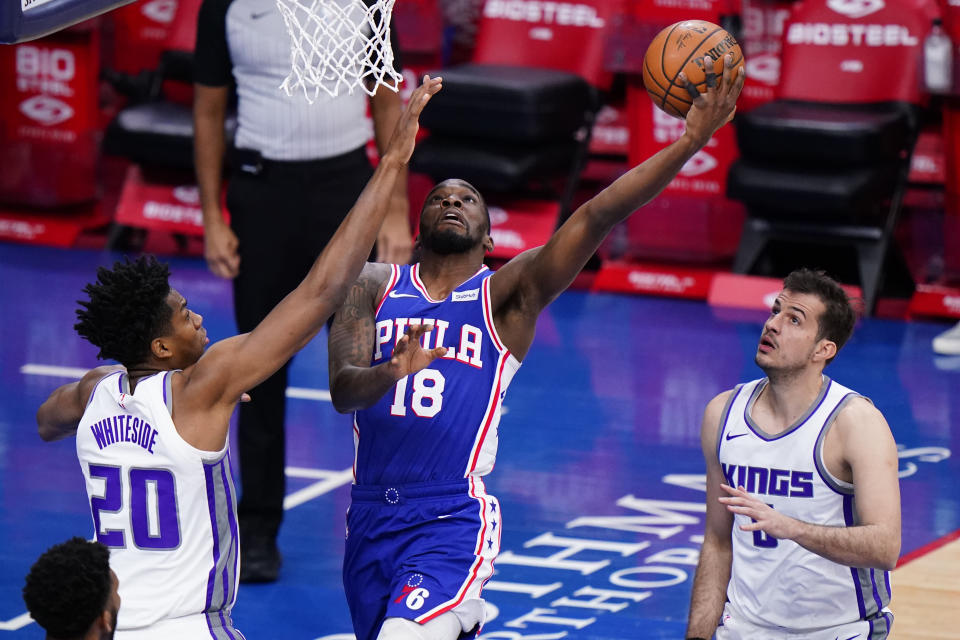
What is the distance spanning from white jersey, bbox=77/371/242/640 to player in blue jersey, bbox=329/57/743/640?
652 millimetres

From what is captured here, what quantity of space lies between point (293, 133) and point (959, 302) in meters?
5.80

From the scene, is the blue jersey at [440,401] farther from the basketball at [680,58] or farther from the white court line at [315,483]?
the white court line at [315,483]

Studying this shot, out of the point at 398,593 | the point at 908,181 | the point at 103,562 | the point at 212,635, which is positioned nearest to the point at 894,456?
the point at 398,593

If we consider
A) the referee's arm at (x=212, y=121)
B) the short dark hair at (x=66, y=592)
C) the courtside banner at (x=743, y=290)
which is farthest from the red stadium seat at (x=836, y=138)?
the short dark hair at (x=66, y=592)

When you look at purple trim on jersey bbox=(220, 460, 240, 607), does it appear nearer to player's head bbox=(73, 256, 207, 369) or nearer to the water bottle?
player's head bbox=(73, 256, 207, 369)

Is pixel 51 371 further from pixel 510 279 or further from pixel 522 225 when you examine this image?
pixel 510 279

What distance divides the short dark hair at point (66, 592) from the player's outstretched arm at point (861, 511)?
5.36 feet

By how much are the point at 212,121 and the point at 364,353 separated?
1998 mm

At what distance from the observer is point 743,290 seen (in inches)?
428

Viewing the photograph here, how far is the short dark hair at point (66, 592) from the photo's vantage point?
3.12 metres

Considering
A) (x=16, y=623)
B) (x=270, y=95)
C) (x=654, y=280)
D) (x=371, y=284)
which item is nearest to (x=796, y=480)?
(x=371, y=284)

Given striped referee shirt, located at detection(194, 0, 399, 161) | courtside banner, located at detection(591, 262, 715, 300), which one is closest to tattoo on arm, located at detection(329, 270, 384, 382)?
striped referee shirt, located at detection(194, 0, 399, 161)

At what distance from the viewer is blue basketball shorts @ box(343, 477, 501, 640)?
4551mm

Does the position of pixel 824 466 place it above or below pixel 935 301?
above
